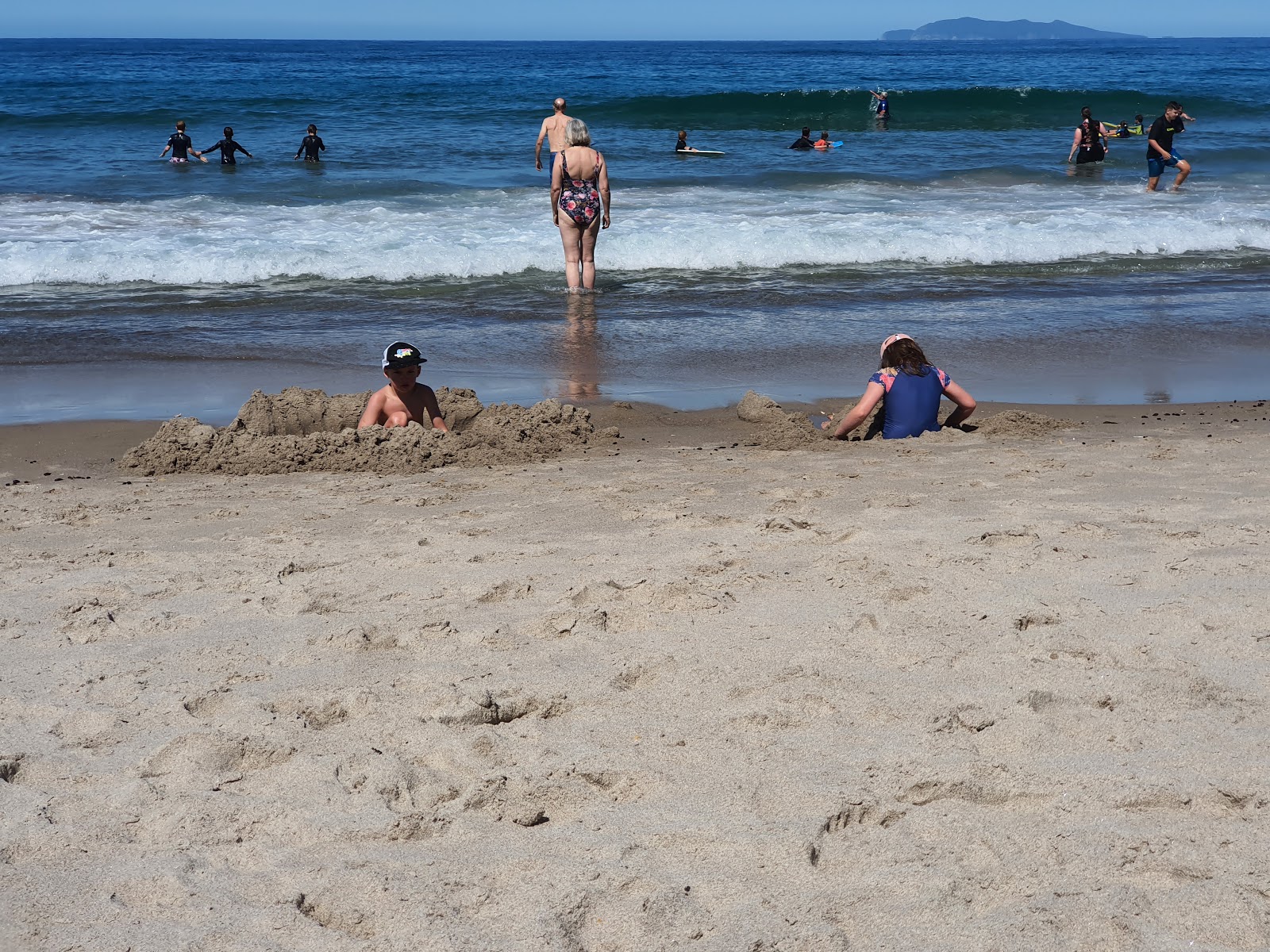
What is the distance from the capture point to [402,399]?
5828 mm

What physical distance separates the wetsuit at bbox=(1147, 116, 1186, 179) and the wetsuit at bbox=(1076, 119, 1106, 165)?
2.19 m

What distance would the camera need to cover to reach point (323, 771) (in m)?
2.71

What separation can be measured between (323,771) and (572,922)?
0.81 meters

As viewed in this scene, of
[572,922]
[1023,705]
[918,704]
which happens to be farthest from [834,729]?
[572,922]

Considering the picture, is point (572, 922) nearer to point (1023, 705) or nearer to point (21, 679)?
point (1023, 705)

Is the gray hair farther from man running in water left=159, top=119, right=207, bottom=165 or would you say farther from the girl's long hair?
man running in water left=159, top=119, right=207, bottom=165

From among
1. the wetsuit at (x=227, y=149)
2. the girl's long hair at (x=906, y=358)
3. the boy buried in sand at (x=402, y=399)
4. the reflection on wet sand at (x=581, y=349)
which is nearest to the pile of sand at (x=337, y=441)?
the boy buried in sand at (x=402, y=399)

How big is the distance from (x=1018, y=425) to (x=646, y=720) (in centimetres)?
367

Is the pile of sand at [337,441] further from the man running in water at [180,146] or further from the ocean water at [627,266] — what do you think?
the man running in water at [180,146]

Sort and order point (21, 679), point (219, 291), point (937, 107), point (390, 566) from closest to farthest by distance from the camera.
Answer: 1. point (21, 679)
2. point (390, 566)
3. point (219, 291)
4. point (937, 107)

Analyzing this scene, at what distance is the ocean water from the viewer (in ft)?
24.3

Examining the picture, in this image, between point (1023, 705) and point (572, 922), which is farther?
point (1023, 705)

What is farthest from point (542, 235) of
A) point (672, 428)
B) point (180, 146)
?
point (180, 146)

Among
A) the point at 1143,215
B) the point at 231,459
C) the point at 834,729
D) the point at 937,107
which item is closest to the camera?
the point at 834,729
